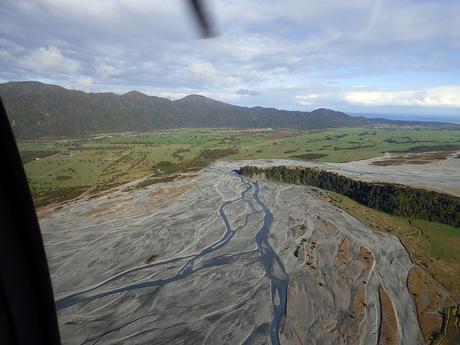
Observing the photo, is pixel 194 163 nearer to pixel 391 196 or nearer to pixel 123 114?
pixel 391 196

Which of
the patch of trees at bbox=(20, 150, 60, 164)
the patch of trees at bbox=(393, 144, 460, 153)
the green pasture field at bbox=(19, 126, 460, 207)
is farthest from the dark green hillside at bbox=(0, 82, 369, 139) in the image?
the patch of trees at bbox=(393, 144, 460, 153)

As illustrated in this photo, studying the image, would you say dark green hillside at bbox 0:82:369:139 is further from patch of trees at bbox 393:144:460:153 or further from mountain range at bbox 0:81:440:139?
patch of trees at bbox 393:144:460:153

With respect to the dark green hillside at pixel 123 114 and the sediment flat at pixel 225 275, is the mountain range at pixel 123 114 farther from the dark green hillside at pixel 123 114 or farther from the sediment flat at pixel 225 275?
the sediment flat at pixel 225 275

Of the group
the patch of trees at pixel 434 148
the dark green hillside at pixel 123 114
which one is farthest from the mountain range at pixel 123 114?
the patch of trees at pixel 434 148

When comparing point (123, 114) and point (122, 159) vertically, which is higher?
point (123, 114)

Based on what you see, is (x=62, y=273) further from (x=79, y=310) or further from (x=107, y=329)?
(x=107, y=329)

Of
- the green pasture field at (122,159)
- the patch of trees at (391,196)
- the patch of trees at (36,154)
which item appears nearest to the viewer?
the patch of trees at (391,196)

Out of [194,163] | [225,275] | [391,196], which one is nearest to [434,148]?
[391,196]
